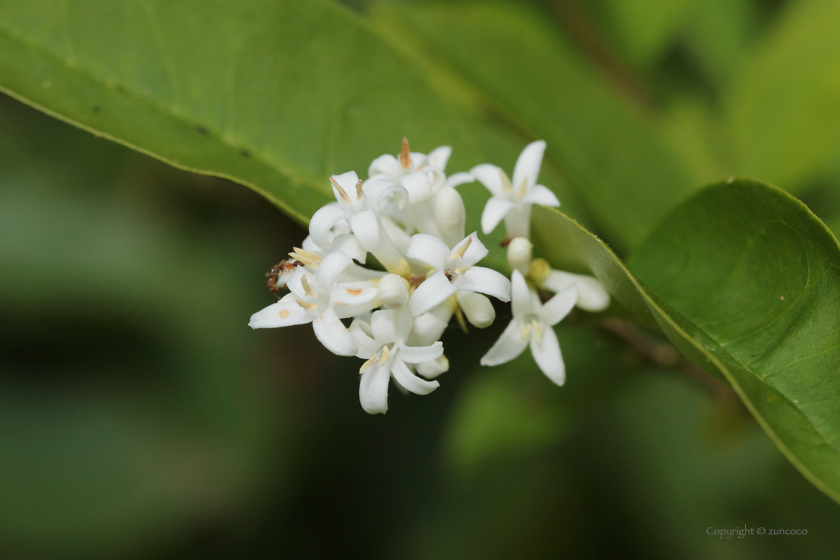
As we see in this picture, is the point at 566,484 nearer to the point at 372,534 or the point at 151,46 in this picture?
the point at 372,534

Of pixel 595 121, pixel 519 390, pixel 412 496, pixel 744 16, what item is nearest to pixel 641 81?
pixel 744 16

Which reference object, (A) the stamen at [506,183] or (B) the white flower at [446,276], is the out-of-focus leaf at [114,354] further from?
(B) the white flower at [446,276]

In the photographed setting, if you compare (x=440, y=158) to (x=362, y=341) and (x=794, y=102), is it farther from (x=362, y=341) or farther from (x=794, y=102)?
(x=794, y=102)

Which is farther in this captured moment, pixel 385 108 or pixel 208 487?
pixel 208 487

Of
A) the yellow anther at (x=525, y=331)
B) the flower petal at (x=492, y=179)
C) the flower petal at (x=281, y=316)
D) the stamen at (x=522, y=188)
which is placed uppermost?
the flower petal at (x=281, y=316)

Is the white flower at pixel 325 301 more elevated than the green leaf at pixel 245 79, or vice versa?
the green leaf at pixel 245 79

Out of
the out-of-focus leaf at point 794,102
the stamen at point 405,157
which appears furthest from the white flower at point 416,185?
the out-of-focus leaf at point 794,102

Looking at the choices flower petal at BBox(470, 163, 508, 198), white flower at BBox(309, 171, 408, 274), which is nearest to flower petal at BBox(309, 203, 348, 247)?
white flower at BBox(309, 171, 408, 274)
